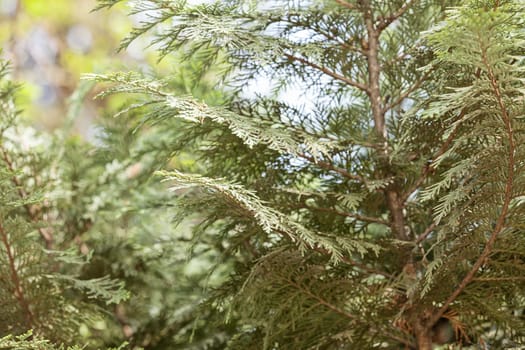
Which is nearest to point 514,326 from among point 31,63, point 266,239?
point 266,239

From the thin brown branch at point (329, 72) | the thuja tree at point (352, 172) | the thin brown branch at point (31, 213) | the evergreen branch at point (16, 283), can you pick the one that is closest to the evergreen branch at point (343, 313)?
the thuja tree at point (352, 172)

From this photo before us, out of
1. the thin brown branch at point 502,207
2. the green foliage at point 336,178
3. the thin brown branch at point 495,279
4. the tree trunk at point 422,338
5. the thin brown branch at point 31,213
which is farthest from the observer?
the thin brown branch at point 31,213

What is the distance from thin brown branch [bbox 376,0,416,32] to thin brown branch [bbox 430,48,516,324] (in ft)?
1.60

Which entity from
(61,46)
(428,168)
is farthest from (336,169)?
(61,46)

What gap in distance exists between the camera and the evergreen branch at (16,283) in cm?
133

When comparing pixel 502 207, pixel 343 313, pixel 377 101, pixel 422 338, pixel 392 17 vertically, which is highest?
pixel 392 17

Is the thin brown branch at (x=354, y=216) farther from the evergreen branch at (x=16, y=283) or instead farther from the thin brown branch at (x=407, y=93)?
the evergreen branch at (x=16, y=283)

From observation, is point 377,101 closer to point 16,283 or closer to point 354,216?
point 354,216

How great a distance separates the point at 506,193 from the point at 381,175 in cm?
35

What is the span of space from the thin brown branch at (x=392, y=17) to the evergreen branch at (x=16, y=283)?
977mm

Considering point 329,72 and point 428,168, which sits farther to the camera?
point 329,72

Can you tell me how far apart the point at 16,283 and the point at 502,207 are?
1.06m

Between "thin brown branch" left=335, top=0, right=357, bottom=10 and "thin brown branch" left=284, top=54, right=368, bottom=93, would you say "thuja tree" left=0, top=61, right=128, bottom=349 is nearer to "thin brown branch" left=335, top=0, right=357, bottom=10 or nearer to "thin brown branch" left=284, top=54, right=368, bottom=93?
"thin brown branch" left=284, top=54, right=368, bottom=93

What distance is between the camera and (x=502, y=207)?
108 cm
